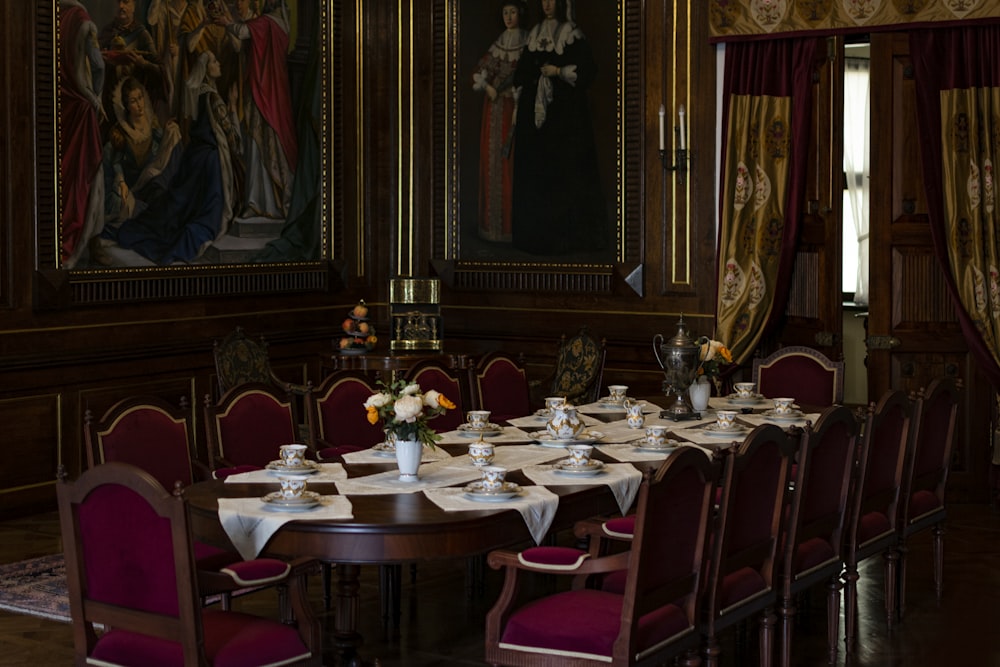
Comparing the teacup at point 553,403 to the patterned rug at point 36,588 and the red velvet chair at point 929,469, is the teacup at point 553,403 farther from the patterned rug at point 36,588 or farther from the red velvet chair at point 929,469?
the patterned rug at point 36,588

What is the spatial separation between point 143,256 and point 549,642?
4.72 m

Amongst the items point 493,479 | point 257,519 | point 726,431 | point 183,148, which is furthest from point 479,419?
point 183,148

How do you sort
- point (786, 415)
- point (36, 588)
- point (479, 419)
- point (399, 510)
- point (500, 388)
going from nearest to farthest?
point (399, 510)
point (479, 419)
point (36, 588)
point (786, 415)
point (500, 388)

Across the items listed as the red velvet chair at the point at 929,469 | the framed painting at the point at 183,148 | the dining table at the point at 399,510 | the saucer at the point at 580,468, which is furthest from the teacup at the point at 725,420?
the framed painting at the point at 183,148

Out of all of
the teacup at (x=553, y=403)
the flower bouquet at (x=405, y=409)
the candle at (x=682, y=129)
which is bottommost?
the teacup at (x=553, y=403)

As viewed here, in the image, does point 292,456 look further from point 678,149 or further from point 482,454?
point 678,149

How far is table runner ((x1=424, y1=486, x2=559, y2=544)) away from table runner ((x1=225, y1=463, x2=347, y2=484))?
0.45m

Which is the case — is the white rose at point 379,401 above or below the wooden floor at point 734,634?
above

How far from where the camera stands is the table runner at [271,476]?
4.63m

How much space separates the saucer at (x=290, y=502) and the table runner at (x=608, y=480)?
0.81 meters

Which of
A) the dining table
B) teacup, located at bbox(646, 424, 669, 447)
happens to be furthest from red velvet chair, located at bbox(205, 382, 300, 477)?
teacup, located at bbox(646, 424, 669, 447)

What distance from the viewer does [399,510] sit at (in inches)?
165

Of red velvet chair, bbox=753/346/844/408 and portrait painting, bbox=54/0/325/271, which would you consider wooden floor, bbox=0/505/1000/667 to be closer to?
red velvet chair, bbox=753/346/844/408

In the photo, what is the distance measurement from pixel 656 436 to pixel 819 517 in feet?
2.35
